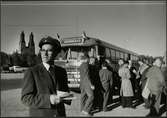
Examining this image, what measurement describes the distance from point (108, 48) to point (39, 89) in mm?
7185

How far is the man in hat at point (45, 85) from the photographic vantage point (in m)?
1.81

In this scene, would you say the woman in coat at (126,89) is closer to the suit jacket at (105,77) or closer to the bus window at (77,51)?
the suit jacket at (105,77)

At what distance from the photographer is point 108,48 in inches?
350

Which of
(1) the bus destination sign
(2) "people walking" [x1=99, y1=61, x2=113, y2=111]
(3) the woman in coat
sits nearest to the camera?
(2) "people walking" [x1=99, y1=61, x2=113, y2=111]

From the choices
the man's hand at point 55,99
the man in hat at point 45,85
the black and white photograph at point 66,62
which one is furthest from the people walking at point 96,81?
the man's hand at point 55,99

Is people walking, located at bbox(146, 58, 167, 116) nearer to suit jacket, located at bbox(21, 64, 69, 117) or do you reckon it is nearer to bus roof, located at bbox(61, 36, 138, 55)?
bus roof, located at bbox(61, 36, 138, 55)

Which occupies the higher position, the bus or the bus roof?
the bus roof

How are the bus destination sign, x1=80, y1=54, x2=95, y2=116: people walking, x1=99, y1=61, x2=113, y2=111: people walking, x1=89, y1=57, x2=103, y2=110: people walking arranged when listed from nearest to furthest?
x1=80, y1=54, x2=95, y2=116: people walking
x1=89, y1=57, x2=103, y2=110: people walking
x1=99, y1=61, x2=113, y2=111: people walking
the bus destination sign

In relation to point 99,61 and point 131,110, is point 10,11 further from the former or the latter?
point 131,110

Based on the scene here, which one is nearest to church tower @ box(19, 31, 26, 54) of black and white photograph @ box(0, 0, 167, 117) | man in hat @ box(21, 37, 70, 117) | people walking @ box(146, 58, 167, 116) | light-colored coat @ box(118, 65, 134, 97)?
black and white photograph @ box(0, 0, 167, 117)

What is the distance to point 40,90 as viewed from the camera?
6.15 ft

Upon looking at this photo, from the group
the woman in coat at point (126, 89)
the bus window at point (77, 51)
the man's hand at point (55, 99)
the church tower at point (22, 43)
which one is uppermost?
the church tower at point (22, 43)

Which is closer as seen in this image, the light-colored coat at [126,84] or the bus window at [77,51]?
the light-colored coat at [126,84]

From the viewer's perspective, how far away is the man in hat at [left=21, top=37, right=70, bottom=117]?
181 cm
